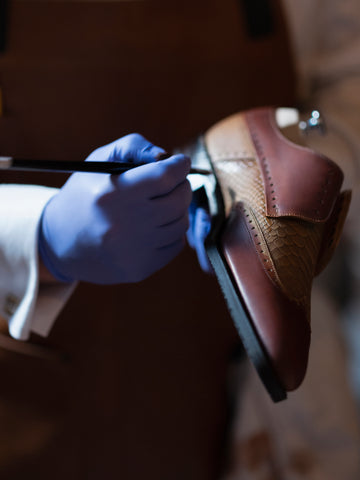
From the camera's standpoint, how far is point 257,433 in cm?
63

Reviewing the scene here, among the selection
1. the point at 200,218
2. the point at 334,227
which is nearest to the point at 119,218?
the point at 200,218

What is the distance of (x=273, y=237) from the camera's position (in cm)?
39

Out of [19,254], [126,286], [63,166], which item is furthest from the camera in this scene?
[126,286]

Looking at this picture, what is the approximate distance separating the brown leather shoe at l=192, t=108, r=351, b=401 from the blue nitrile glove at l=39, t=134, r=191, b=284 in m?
0.06

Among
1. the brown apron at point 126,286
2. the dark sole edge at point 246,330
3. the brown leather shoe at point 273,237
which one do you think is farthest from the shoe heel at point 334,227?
the brown apron at point 126,286

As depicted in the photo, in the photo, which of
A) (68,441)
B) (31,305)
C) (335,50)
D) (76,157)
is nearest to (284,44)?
(335,50)

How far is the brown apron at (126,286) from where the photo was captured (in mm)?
477

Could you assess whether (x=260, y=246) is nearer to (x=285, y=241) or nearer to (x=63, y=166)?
(x=285, y=241)

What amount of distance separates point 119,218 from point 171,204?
0.17 ft

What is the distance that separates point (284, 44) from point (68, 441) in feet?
2.19

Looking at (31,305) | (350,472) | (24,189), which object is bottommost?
(350,472)

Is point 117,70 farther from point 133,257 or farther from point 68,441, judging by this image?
point 68,441

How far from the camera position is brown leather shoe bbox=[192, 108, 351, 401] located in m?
0.36

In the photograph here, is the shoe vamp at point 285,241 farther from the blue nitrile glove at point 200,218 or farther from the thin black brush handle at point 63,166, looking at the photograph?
the thin black brush handle at point 63,166
